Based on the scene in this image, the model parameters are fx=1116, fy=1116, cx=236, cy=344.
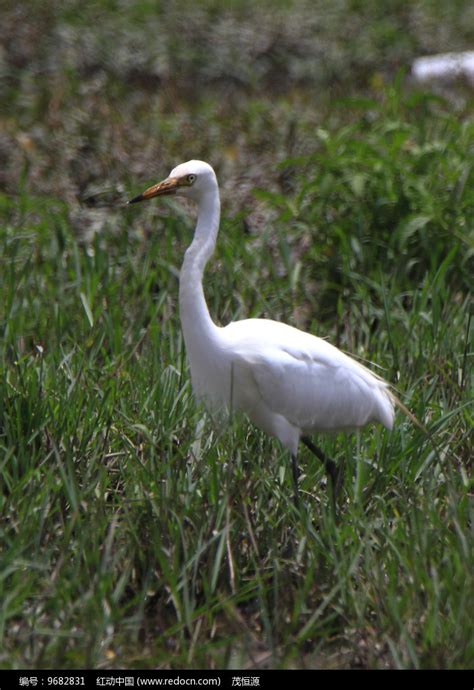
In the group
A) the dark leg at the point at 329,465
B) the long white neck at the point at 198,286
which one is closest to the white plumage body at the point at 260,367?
the long white neck at the point at 198,286

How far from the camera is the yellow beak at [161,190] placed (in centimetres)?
348

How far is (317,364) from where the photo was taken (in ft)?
12.0

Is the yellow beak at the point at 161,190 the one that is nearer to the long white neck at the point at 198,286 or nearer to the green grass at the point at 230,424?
the long white neck at the point at 198,286

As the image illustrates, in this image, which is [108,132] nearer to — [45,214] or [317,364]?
[45,214]

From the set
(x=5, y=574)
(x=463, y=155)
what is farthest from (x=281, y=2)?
(x=5, y=574)

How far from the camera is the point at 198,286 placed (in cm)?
352

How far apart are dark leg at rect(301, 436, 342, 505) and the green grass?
0.05m

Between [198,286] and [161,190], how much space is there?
322mm

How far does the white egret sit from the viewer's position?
3.52 meters

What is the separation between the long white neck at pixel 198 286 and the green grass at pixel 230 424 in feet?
0.80

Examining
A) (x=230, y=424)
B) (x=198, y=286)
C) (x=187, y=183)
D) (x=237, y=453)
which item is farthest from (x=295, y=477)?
(x=187, y=183)

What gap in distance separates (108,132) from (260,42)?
3.45m

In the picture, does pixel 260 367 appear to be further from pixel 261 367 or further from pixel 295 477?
pixel 295 477

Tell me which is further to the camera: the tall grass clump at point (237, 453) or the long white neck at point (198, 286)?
the long white neck at point (198, 286)
